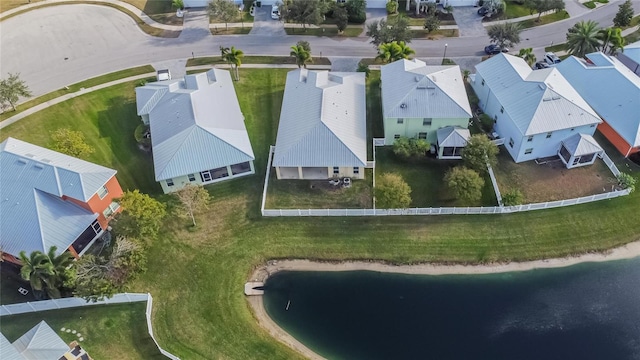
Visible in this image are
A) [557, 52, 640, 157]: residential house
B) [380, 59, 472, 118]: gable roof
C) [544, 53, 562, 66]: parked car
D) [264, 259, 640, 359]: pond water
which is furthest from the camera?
[544, 53, 562, 66]: parked car

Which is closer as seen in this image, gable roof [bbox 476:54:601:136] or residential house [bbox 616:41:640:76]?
gable roof [bbox 476:54:601:136]

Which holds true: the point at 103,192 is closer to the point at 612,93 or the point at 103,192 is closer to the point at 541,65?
the point at 541,65

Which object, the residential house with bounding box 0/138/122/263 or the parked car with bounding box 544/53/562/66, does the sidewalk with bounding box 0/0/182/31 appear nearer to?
the residential house with bounding box 0/138/122/263

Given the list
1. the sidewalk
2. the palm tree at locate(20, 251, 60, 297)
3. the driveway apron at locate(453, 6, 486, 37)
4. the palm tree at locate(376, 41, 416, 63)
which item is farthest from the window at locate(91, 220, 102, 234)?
the driveway apron at locate(453, 6, 486, 37)

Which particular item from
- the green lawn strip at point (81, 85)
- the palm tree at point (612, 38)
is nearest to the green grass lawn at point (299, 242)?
the green lawn strip at point (81, 85)

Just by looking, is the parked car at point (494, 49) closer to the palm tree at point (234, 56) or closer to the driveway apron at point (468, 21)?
the driveway apron at point (468, 21)

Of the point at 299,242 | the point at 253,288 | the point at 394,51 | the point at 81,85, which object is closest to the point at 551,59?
the point at 394,51

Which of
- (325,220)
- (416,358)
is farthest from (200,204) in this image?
(416,358)
